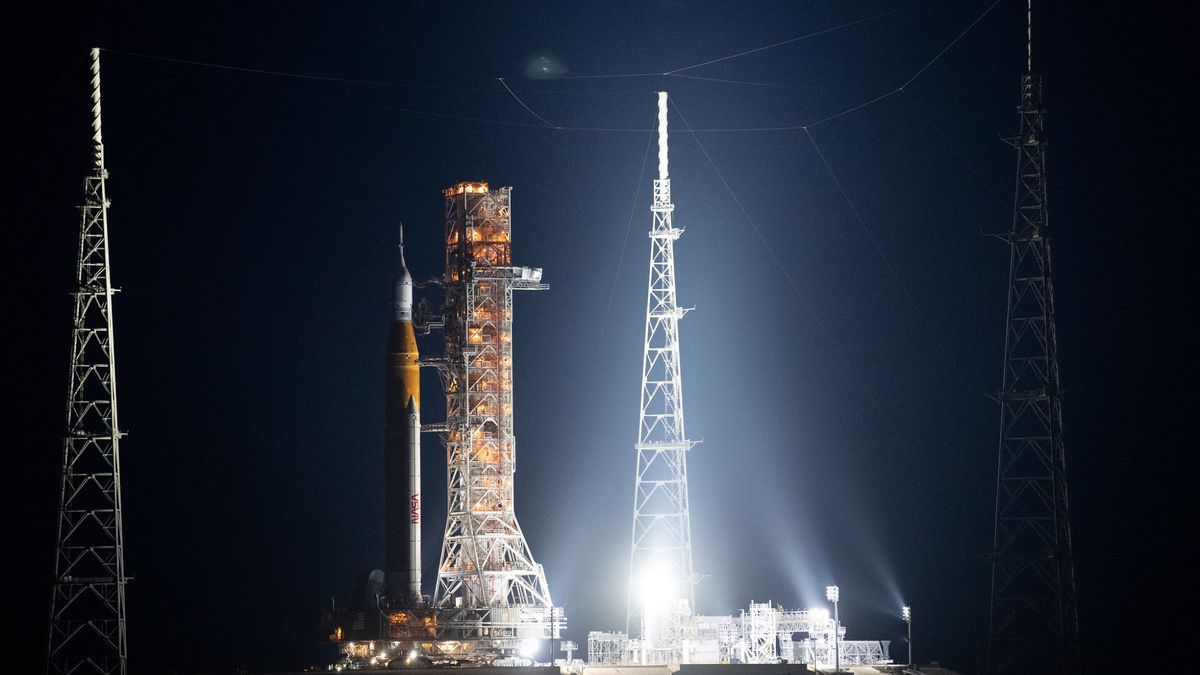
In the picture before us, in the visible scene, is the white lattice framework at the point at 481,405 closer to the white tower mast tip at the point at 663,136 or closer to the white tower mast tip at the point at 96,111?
the white tower mast tip at the point at 663,136

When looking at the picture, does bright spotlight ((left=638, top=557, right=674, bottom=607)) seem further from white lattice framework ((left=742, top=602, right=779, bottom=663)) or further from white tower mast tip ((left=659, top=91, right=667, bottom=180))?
white tower mast tip ((left=659, top=91, right=667, bottom=180))

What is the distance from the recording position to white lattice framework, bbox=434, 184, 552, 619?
59.8 meters

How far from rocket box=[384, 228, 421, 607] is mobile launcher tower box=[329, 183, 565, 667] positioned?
0.11ft

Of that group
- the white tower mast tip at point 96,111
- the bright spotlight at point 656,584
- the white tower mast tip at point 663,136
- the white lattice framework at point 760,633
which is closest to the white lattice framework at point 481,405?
the bright spotlight at point 656,584

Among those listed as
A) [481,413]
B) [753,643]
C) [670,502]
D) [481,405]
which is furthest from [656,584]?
[481,405]

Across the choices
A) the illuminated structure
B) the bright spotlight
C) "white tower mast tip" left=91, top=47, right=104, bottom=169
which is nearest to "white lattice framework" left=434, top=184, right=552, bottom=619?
the illuminated structure

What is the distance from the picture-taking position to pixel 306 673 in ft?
177

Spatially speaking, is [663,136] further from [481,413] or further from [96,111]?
[96,111]

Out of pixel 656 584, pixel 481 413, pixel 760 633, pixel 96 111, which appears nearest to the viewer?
pixel 96 111

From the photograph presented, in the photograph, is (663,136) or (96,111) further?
(663,136)

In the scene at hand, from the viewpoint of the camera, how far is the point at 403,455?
60.2 m

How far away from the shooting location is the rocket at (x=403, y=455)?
195ft

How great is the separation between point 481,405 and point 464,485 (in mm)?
2879

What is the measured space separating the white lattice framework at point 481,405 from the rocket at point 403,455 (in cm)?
108
